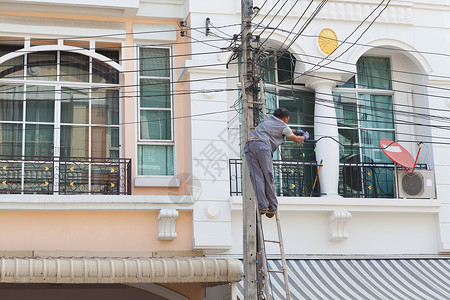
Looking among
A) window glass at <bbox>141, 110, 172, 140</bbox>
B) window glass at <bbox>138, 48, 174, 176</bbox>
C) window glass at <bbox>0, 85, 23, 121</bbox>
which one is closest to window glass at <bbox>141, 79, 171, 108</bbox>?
window glass at <bbox>138, 48, 174, 176</bbox>

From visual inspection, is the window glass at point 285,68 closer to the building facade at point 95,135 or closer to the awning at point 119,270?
the building facade at point 95,135

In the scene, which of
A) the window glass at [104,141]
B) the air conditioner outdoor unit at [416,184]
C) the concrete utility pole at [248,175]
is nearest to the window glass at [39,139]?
the window glass at [104,141]

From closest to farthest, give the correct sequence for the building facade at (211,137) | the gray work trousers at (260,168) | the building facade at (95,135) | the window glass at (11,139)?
the gray work trousers at (260,168), the building facade at (95,135), the building facade at (211,137), the window glass at (11,139)

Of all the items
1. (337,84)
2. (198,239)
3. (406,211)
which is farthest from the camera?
(337,84)

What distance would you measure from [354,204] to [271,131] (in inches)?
138

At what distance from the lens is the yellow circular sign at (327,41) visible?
13.8m

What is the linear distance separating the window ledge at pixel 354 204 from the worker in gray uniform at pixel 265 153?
2.46 m

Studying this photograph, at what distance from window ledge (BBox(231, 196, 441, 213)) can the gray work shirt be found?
103 inches

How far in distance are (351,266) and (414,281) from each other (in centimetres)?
99

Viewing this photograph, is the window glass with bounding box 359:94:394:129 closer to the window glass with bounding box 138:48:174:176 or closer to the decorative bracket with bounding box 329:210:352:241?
the decorative bracket with bounding box 329:210:352:241

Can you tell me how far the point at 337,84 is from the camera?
14.2 meters

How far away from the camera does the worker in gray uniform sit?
10.1m

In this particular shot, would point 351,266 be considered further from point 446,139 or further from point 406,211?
point 446,139

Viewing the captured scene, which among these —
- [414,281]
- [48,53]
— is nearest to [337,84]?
[414,281]
